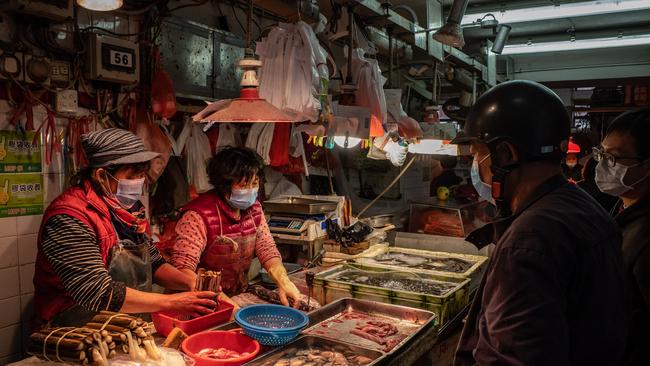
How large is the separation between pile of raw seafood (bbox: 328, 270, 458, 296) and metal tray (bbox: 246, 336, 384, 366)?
928 millimetres

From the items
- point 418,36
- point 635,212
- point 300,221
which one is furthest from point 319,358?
point 418,36

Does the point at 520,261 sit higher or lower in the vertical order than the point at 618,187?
lower

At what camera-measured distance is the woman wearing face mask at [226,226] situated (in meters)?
3.44

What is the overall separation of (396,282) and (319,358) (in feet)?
4.26

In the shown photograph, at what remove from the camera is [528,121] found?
6.45 ft

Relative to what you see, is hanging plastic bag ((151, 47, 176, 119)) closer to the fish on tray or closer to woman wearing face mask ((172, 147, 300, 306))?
woman wearing face mask ((172, 147, 300, 306))

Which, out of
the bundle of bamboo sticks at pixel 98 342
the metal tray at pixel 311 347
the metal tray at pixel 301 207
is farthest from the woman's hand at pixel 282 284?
the bundle of bamboo sticks at pixel 98 342

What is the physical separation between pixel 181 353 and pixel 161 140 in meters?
2.34

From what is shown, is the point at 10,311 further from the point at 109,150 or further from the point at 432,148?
the point at 432,148

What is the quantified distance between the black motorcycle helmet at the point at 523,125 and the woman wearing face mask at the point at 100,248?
1.58 m

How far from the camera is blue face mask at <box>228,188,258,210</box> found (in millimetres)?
3541

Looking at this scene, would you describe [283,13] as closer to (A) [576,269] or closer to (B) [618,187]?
(B) [618,187]

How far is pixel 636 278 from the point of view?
2523 millimetres

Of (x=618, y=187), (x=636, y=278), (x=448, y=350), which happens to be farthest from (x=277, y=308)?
(x=618, y=187)
